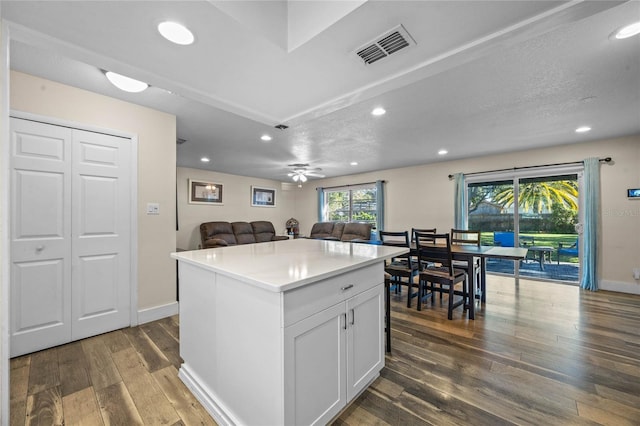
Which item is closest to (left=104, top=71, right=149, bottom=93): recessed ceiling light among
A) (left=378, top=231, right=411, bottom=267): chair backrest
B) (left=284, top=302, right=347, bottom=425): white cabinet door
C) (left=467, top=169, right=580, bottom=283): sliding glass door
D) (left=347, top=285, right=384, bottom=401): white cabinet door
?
(left=284, top=302, right=347, bottom=425): white cabinet door

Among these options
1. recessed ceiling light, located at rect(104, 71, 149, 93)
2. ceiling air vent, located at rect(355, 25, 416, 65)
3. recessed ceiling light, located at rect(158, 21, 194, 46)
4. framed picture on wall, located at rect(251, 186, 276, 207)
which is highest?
recessed ceiling light, located at rect(104, 71, 149, 93)

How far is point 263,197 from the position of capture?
26.0 feet

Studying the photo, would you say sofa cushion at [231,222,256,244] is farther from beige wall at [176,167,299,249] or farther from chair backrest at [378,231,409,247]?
chair backrest at [378,231,409,247]

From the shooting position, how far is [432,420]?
1.46 m

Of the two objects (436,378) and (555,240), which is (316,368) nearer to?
(436,378)

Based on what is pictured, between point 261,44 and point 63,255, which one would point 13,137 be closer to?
point 63,255

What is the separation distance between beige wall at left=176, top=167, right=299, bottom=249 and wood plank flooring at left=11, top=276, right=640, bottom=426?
12.6ft

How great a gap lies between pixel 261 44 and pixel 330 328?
176 centimetres

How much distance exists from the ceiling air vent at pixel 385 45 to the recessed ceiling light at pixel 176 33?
1.03 metres

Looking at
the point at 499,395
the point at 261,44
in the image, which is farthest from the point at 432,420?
the point at 261,44

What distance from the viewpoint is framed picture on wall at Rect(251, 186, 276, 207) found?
7.65 m

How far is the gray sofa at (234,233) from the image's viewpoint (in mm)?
5965

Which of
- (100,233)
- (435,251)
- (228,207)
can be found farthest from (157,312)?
(228,207)

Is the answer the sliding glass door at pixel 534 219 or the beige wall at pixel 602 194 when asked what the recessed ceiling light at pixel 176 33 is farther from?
the sliding glass door at pixel 534 219
